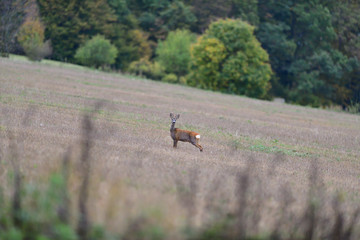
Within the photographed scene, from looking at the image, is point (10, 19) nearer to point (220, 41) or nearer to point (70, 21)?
point (70, 21)

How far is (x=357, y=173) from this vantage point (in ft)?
44.9

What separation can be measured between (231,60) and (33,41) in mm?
19522

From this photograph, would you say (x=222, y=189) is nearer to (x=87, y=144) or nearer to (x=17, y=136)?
(x=87, y=144)

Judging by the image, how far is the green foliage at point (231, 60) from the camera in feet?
185

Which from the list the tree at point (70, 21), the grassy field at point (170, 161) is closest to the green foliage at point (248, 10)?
the tree at point (70, 21)

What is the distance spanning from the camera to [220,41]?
188 feet

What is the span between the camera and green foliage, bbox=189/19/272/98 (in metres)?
56.3

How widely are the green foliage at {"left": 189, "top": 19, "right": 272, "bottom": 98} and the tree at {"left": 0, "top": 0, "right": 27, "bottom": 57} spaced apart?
18110 millimetres

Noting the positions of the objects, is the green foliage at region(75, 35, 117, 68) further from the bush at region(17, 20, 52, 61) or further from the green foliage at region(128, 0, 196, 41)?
the green foliage at region(128, 0, 196, 41)

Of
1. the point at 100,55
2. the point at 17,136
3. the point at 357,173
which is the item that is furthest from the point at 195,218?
the point at 100,55

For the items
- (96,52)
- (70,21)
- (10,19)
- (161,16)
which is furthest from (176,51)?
(10,19)

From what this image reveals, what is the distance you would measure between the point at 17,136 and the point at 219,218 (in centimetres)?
643

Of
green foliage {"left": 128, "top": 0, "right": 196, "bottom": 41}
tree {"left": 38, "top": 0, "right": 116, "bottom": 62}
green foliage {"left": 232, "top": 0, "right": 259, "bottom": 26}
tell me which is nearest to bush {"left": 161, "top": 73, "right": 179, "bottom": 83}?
green foliage {"left": 128, "top": 0, "right": 196, "bottom": 41}

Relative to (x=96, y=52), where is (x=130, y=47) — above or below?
above
